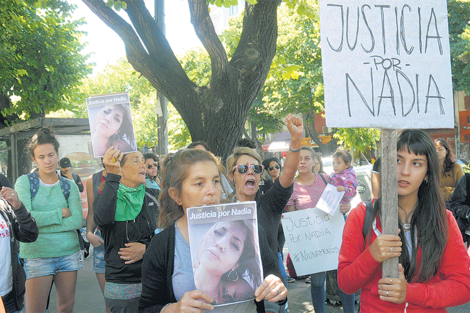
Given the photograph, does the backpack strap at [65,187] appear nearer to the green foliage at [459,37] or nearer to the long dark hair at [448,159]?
the long dark hair at [448,159]

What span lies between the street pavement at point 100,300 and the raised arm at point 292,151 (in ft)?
9.06

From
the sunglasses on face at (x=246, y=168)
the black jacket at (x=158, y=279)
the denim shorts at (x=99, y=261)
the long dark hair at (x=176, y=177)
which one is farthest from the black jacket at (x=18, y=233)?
the sunglasses on face at (x=246, y=168)

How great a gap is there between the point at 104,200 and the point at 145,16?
311 cm

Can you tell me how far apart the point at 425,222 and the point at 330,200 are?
8.20ft

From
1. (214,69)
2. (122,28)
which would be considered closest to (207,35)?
(214,69)

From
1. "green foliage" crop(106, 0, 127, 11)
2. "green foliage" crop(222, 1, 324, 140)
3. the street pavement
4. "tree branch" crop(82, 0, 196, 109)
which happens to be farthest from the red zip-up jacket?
"green foliage" crop(222, 1, 324, 140)

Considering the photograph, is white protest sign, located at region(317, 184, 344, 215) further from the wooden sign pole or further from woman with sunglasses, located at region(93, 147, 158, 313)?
the wooden sign pole

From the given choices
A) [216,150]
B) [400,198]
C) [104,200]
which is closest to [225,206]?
[400,198]

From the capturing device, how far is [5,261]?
284 cm

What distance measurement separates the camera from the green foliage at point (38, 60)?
1099 cm

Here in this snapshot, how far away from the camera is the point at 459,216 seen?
4340 millimetres

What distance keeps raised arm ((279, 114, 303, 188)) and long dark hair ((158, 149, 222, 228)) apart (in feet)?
2.23

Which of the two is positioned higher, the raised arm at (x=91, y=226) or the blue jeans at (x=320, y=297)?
the raised arm at (x=91, y=226)

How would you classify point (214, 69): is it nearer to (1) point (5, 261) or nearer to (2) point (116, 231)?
(2) point (116, 231)
